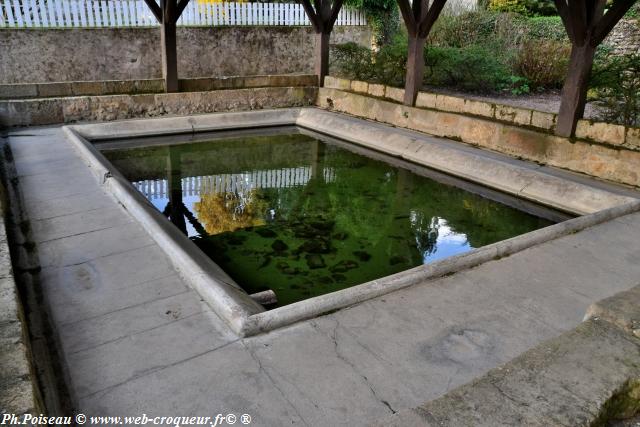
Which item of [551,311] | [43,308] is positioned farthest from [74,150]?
[551,311]

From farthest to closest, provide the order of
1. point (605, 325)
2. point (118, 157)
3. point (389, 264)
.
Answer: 1. point (118, 157)
2. point (389, 264)
3. point (605, 325)

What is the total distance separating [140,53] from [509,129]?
8.87 meters

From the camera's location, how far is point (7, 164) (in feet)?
→ 18.9

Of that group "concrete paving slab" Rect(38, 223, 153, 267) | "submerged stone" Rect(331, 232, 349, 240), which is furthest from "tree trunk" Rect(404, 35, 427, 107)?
"concrete paving slab" Rect(38, 223, 153, 267)

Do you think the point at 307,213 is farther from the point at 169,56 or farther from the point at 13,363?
the point at 169,56

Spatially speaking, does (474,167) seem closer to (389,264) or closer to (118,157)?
(389,264)

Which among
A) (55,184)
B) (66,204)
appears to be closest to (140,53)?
(55,184)

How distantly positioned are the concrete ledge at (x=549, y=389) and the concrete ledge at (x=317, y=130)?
1247 mm

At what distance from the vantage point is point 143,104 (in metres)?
8.78

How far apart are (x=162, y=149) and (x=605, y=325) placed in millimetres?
6977

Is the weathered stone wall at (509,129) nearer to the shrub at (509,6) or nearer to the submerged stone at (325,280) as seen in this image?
the submerged stone at (325,280)

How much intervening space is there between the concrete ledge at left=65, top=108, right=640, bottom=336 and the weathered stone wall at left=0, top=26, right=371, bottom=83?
406 centimetres

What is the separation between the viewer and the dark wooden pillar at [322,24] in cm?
979

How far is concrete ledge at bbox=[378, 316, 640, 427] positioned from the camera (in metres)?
1.54
